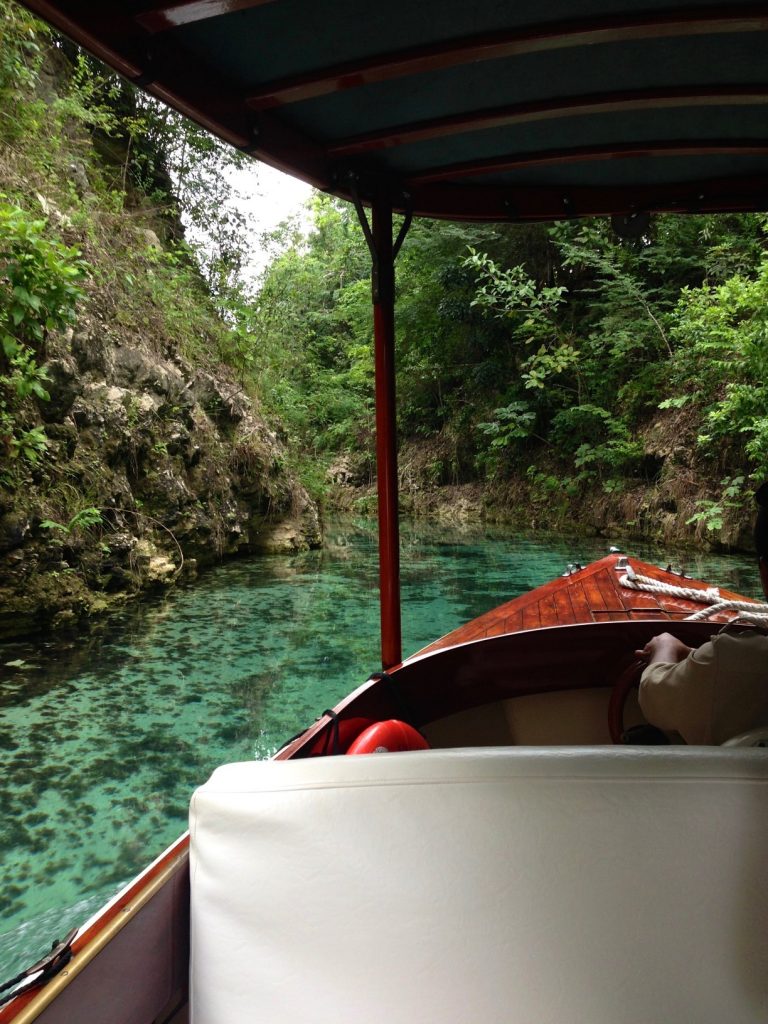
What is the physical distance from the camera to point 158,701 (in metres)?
4.40

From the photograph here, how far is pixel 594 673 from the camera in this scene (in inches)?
80.4

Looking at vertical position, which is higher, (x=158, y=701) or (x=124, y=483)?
(x=124, y=483)

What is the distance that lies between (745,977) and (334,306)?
21807 millimetres

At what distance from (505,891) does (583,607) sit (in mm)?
1999

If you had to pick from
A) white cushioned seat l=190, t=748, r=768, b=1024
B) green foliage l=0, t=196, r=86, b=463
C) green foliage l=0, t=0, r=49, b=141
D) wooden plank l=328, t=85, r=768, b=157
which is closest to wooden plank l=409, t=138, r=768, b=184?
wooden plank l=328, t=85, r=768, b=157

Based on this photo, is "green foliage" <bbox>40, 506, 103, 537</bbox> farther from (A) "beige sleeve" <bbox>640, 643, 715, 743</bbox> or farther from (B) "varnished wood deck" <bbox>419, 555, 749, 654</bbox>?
(A) "beige sleeve" <bbox>640, 643, 715, 743</bbox>

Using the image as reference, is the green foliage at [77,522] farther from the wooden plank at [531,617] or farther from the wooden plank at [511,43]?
the wooden plank at [511,43]

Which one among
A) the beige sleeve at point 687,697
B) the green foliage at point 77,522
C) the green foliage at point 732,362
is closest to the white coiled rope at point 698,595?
the beige sleeve at point 687,697

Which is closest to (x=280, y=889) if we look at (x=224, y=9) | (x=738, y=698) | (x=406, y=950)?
(x=406, y=950)

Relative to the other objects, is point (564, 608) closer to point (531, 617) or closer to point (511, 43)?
point (531, 617)

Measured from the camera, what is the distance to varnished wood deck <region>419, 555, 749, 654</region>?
7.71 ft

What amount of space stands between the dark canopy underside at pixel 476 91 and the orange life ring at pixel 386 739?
1.26m

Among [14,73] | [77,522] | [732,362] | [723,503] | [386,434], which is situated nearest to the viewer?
[386,434]

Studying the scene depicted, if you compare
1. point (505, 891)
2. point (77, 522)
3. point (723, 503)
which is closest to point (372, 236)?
point (505, 891)
